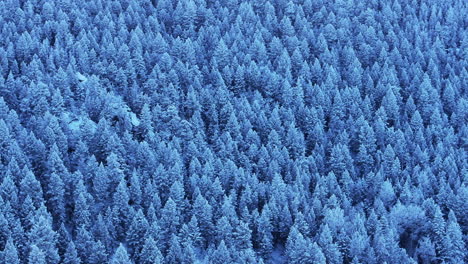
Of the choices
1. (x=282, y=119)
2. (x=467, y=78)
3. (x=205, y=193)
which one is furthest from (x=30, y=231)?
(x=467, y=78)

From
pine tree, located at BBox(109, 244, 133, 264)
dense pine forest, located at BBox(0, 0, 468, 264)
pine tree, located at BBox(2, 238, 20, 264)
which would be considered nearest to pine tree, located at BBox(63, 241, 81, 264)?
dense pine forest, located at BBox(0, 0, 468, 264)

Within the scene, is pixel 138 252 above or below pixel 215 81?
below

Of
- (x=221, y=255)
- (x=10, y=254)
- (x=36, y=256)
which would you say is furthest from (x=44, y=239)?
(x=221, y=255)

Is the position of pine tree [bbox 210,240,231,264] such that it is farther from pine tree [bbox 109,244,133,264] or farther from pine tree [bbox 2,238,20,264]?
pine tree [bbox 2,238,20,264]

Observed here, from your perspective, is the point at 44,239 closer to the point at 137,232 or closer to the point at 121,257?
the point at 121,257

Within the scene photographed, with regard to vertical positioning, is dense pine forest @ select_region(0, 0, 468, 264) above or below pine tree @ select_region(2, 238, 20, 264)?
above

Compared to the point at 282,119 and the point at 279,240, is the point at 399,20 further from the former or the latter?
the point at 279,240

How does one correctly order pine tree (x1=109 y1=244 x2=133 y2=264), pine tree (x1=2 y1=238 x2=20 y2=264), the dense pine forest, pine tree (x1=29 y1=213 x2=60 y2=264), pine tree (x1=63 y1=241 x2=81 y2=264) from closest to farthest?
pine tree (x1=2 y1=238 x2=20 y2=264)
pine tree (x1=109 y1=244 x2=133 y2=264)
pine tree (x1=29 y1=213 x2=60 y2=264)
pine tree (x1=63 y1=241 x2=81 y2=264)
the dense pine forest

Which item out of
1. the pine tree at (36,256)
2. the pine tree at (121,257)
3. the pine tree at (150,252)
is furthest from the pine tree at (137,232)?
the pine tree at (36,256)
